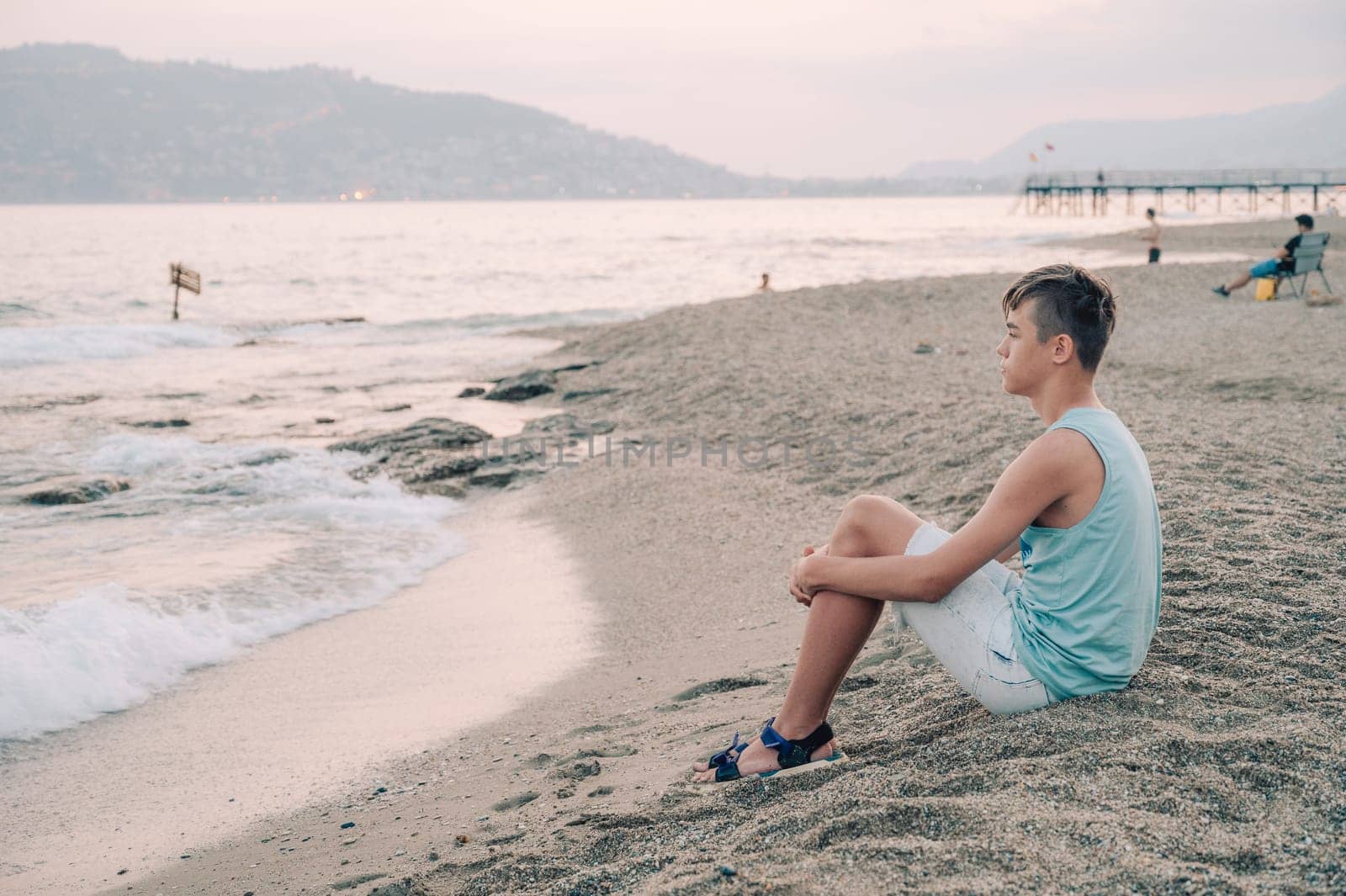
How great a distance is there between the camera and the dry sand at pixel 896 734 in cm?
201

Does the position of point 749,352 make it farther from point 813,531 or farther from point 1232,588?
point 1232,588

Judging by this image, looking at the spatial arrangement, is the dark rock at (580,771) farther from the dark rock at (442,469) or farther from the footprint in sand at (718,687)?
the dark rock at (442,469)

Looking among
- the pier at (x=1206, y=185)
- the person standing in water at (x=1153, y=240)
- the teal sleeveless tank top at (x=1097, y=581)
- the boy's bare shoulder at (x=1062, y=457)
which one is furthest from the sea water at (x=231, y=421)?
the pier at (x=1206, y=185)

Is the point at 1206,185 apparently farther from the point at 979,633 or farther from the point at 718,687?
the point at 979,633

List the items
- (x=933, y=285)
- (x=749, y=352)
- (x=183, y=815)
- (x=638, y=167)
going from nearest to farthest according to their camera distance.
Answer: (x=183, y=815), (x=749, y=352), (x=933, y=285), (x=638, y=167)

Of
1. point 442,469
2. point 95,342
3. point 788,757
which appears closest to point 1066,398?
point 788,757

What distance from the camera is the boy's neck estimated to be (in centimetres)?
239

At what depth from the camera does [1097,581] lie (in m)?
2.36

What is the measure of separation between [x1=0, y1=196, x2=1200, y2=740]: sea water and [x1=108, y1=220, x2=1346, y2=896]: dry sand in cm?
149

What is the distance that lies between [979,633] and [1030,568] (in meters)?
0.20

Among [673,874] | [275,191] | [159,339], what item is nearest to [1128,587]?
[673,874]

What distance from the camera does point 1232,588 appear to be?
3.36m

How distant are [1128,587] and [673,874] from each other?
1.22 meters

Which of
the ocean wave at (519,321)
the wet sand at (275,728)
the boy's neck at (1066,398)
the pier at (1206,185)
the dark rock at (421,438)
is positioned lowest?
the wet sand at (275,728)
